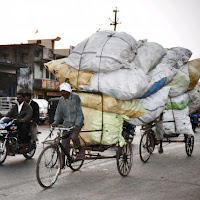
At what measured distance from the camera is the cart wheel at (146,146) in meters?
8.95

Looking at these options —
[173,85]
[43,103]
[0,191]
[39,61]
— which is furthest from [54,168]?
[39,61]

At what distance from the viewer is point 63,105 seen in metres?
6.57

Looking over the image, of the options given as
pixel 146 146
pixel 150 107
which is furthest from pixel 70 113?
pixel 146 146

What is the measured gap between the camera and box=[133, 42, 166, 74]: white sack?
7.60 m

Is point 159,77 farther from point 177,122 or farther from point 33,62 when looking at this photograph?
point 33,62

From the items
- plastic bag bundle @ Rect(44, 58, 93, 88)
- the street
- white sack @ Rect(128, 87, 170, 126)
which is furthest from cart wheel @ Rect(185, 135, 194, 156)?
plastic bag bundle @ Rect(44, 58, 93, 88)

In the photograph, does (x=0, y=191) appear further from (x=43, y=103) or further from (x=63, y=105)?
(x=43, y=103)

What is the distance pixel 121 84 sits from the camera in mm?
6848

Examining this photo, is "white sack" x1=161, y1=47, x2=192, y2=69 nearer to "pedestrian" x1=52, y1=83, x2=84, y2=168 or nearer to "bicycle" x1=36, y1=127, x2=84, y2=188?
"pedestrian" x1=52, y1=83, x2=84, y2=168

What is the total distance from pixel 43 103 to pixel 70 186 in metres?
22.3

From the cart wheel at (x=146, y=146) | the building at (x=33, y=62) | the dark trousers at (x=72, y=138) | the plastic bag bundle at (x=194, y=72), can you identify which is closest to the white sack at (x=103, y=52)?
the dark trousers at (x=72, y=138)

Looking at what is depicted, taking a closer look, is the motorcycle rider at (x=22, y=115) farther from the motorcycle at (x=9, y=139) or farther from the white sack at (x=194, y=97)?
the white sack at (x=194, y=97)

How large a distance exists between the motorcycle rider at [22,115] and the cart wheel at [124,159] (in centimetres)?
244

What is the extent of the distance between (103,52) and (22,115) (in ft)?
8.63
